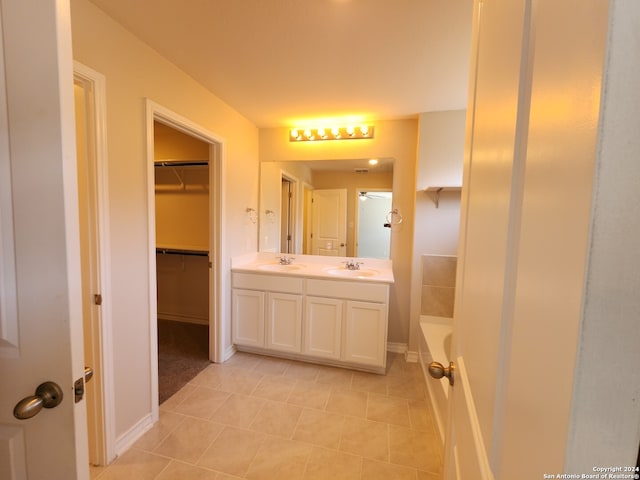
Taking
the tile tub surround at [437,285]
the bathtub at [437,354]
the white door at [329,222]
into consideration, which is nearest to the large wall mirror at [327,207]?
the white door at [329,222]

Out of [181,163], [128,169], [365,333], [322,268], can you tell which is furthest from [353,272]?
[181,163]

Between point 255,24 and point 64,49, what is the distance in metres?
1.14

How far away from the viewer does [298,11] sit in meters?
1.38

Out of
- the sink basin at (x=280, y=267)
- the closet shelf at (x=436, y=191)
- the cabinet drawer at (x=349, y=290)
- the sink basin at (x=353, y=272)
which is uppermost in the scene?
the closet shelf at (x=436, y=191)

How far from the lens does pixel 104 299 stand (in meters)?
1.46

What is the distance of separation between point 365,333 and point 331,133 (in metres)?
2.05

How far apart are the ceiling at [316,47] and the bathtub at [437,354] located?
1.97m

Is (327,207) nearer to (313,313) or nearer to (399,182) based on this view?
(399,182)

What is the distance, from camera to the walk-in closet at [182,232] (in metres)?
3.32

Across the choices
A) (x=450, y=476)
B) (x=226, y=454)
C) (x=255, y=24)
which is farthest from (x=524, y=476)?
(x=255, y=24)

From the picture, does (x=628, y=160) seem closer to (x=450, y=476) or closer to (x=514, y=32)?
(x=514, y=32)

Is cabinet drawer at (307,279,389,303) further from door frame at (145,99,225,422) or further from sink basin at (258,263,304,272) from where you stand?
door frame at (145,99,225,422)

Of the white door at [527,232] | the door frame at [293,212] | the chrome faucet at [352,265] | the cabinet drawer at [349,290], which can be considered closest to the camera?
the white door at [527,232]

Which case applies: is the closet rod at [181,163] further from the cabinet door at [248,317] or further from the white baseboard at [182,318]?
the white baseboard at [182,318]
